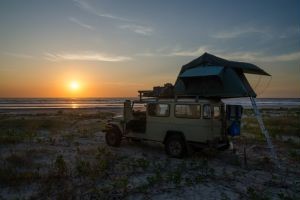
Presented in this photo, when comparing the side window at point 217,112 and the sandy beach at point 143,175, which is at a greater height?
the side window at point 217,112

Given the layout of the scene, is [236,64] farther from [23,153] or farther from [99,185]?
[23,153]

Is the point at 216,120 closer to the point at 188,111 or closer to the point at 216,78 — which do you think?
the point at 188,111

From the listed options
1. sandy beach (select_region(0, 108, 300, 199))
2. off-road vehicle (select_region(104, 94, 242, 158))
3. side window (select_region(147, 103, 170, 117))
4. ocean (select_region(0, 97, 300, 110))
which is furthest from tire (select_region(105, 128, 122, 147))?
ocean (select_region(0, 97, 300, 110))

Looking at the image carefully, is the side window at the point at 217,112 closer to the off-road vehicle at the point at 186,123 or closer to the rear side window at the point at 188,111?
the off-road vehicle at the point at 186,123

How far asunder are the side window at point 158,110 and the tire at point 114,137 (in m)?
2.28

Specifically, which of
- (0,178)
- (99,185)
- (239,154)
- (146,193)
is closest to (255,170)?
(239,154)

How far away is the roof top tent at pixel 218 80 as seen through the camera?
9609 mm

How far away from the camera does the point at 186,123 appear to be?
1027cm

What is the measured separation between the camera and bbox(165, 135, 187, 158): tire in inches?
411

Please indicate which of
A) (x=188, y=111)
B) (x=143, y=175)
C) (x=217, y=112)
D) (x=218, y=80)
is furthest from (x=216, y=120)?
(x=143, y=175)

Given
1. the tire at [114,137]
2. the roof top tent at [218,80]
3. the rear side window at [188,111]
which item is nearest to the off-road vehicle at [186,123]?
the rear side window at [188,111]

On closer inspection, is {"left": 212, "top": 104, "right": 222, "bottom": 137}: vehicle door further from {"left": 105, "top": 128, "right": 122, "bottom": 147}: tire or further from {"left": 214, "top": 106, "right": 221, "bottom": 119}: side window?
{"left": 105, "top": 128, "right": 122, "bottom": 147}: tire

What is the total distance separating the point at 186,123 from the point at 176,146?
1.03m

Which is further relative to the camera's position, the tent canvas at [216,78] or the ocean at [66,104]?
the ocean at [66,104]
